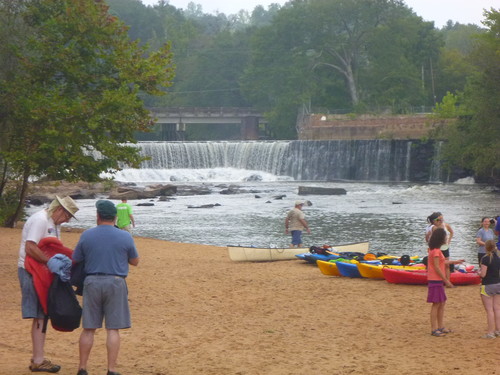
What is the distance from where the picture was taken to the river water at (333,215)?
30.6m

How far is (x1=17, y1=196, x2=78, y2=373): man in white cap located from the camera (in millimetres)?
8734

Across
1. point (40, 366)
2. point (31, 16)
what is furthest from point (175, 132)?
point (40, 366)

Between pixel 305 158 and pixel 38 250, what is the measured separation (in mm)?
62539

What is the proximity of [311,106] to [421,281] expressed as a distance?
71.2 meters

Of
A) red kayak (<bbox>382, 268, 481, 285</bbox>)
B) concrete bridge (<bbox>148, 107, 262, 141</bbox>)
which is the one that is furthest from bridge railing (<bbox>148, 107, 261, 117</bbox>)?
red kayak (<bbox>382, 268, 481, 285</bbox>)

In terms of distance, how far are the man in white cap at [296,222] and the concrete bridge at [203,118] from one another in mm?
67504

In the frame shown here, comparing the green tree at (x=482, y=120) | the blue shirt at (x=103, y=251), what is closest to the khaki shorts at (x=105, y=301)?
the blue shirt at (x=103, y=251)

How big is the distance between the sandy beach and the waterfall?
46983mm

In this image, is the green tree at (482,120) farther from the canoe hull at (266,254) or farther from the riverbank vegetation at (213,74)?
the canoe hull at (266,254)

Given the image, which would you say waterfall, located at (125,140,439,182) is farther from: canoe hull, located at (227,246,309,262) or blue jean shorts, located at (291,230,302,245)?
canoe hull, located at (227,246,309,262)

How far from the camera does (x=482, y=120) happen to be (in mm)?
52844

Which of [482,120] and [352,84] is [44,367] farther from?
[352,84]

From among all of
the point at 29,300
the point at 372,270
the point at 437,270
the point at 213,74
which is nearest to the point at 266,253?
the point at 372,270

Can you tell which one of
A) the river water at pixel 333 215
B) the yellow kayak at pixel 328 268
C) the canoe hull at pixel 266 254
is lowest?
the river water at pixel 333 215
